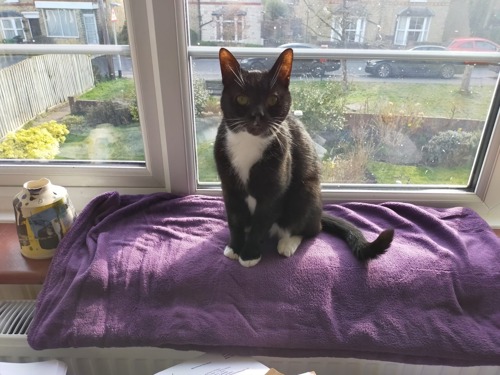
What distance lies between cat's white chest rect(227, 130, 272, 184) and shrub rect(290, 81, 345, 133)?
1.05 feet

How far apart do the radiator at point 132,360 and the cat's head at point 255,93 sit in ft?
1.82

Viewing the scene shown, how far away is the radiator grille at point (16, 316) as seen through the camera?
97 centimetres

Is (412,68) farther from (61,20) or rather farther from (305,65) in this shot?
(61,20)

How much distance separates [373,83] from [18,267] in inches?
43.4

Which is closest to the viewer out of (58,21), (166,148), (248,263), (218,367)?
(218,367)

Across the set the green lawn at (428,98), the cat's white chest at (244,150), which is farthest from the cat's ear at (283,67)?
the green lawn at (428,98)

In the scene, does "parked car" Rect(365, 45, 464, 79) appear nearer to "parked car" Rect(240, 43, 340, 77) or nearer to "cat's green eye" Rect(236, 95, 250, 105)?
"parked car" Rect(240, 43, 340, 77)

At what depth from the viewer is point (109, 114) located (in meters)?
Answer: 1.22

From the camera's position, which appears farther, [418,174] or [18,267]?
[418,174]

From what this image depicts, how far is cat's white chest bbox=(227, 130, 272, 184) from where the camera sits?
0.93 meters

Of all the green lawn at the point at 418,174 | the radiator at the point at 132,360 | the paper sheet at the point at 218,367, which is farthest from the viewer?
the green lawn at the point at 418,174

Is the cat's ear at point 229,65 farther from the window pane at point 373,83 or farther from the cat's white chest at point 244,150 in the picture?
the window pane at point 373,83

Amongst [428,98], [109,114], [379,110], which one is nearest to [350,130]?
[379,110]

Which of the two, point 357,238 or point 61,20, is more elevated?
point 61,20
